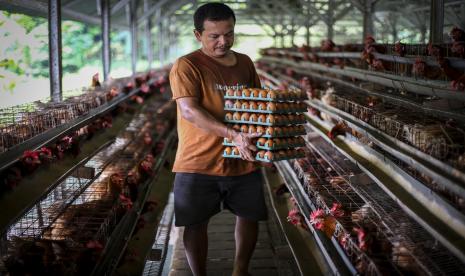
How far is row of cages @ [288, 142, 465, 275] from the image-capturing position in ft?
9.25

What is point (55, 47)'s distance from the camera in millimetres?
5684

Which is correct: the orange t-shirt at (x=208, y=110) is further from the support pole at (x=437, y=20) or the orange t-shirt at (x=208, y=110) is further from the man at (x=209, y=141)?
the support pole at (x=437, y=20)

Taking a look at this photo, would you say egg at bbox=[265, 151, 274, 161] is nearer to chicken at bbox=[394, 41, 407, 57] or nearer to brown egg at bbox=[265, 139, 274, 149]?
brown egg at bbox=[265, 139, 274, 149]

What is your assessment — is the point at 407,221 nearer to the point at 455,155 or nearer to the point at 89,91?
the point at 455,155

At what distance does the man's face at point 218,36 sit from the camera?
3.25 meters

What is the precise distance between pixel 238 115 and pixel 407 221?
4.08 feet

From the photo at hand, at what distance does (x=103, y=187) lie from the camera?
4836 millimetres

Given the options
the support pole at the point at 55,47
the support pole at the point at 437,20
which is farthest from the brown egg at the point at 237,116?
the support pole at the point at 55,47

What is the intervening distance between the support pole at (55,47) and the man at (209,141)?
2.69 metres

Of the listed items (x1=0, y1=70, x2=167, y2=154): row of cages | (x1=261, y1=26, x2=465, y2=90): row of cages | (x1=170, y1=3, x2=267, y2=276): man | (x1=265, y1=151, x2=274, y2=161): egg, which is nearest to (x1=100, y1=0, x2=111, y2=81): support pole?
(x1=0, y1=70, x2=167, y2=154): row of cages

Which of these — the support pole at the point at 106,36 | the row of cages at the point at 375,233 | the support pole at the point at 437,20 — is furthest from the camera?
the support pole at the point at 106,36

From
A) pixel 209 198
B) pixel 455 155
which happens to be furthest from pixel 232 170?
pixel 455 155

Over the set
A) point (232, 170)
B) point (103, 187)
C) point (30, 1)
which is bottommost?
point (103, 187)

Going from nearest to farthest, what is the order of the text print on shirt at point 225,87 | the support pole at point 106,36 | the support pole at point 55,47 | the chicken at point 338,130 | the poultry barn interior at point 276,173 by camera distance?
the poultry barn interior at point 276,173 → the text print on shirt at point 225,87 → the chicken at point 338,130 → the support pole at point 55,47 → the support pole at point 106,36
